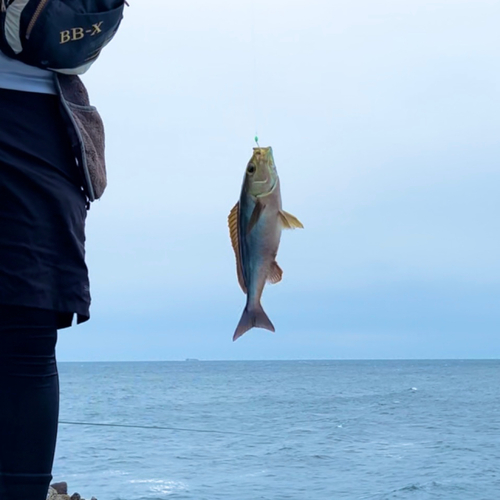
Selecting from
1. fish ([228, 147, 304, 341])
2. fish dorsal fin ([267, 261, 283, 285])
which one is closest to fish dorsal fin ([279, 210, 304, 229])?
fish ([228, 147, 304, 341])

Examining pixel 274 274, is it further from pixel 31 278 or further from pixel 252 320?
pixel 31 278

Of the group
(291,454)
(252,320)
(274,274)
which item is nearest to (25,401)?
(252,320)

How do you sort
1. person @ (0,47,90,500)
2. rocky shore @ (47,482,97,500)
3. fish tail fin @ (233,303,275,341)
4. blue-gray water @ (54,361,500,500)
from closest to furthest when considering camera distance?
person @ (0,47,90,500), fish tail fin @ (233,303,275,341), rocky shore @ (47,482,97,500), blue-gray water @ (54,361,500,500)

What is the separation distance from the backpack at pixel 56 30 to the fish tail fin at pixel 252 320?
2.68ft

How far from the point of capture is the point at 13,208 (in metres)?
1.76

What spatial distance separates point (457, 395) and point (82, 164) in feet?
244

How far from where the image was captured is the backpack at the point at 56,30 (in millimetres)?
1782

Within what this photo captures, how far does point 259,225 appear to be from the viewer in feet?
7.61

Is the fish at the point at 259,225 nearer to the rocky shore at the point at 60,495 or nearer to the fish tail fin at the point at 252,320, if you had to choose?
the fish tail fin at the point at 252,320

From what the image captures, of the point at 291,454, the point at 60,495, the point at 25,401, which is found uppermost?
the point at 25,401

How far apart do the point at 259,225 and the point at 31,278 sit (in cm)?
78

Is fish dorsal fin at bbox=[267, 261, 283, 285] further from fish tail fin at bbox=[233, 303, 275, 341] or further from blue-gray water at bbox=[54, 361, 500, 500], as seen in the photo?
blue-gray water at bbox=[54, 361, 500, 500]

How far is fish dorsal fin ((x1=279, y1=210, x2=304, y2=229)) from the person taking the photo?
2.32m

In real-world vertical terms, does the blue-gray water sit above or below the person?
below
